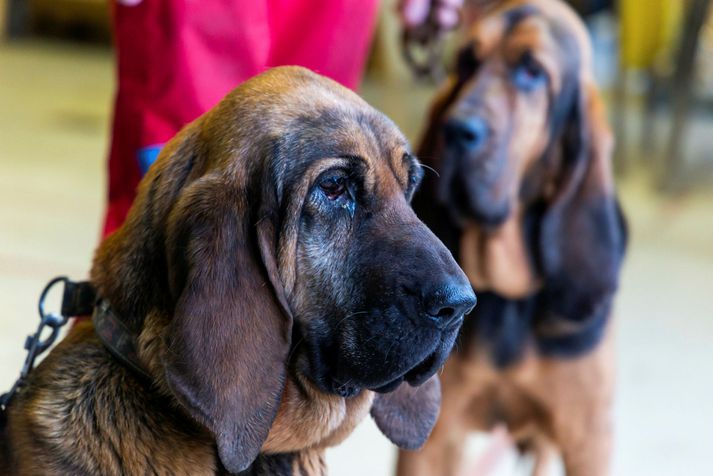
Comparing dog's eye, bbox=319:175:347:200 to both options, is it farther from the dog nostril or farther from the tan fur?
the tan fur

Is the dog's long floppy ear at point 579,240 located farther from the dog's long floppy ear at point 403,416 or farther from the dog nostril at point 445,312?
the dog nostril at point 445,312

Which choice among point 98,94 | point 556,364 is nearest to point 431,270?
point 556,364

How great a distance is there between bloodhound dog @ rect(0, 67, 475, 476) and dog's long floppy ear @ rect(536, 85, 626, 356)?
3.70ft

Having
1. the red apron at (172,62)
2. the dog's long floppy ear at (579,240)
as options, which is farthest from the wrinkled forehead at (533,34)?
the red apron at (172,62)

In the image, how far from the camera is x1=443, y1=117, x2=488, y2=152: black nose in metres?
2.70

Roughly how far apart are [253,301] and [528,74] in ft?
4.82

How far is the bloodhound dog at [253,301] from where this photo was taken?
1.58 meters

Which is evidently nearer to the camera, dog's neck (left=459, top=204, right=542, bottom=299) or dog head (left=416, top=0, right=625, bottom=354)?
dog head (left=416, top=0, right=625, bottom=354)

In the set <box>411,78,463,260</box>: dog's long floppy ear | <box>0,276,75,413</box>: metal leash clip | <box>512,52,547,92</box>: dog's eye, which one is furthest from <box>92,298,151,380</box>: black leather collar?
<box>512,52,547,92</box>: dog's eye

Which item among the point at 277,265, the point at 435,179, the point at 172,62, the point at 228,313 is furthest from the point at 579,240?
the point at 228,313

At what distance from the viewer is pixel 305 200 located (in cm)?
167

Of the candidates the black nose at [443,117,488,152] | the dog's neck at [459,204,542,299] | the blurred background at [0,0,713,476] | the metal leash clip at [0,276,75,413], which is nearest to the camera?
the metal leash clip at [0,276,75,413]

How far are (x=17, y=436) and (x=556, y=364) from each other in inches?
61.1

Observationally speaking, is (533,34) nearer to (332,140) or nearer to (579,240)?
(579,240)
